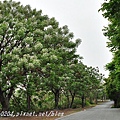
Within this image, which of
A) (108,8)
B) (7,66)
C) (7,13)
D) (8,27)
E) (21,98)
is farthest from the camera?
(21,98)

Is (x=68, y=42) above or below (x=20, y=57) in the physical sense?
above

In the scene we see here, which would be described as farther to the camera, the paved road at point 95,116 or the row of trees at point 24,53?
the paved road at point 95,116

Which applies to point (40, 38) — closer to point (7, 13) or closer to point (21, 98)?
point (7, 13)

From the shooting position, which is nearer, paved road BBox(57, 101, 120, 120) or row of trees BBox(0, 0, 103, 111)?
row of trees BBox(0, 0, 103, 111)

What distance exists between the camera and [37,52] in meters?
19.4

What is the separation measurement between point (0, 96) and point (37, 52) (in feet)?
15.8

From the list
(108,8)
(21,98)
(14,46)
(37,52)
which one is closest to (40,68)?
(37,52)

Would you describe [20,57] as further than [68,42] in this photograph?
No

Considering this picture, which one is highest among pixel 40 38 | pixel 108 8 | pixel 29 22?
pixel 29 22

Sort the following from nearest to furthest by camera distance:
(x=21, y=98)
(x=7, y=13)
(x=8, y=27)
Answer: (x=8, y=27)
(x=7, y=13)
(x=21, y=98)

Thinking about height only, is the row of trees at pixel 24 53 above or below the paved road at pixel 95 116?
above

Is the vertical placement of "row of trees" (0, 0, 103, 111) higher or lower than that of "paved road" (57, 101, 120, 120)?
higher

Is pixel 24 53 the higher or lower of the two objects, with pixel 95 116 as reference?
higher

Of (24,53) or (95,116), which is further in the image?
(95,116)
